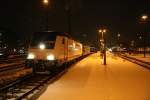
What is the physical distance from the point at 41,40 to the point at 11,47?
9180 centimetres

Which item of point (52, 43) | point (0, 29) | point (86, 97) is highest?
point (0, 29)

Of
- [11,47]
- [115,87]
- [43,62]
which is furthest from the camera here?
[11,47]

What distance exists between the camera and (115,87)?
1364 cm

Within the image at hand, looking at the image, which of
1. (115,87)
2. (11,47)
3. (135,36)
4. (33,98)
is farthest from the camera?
(135,36)

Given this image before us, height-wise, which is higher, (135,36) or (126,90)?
(135,36)

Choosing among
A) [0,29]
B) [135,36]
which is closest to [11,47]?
[0,29]

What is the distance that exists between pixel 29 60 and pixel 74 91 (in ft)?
28.8

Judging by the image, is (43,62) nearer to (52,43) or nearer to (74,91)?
(52,43)

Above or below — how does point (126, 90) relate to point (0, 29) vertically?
below

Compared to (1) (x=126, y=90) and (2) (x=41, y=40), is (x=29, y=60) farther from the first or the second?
(1) (x=126, y=90)

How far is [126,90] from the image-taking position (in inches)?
504

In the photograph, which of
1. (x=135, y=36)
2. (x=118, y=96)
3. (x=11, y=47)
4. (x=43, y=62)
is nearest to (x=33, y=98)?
(x=118, y=96)

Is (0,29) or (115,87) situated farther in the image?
(0,29)

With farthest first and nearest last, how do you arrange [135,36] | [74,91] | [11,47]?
[135,36]
[11,47]
[74,91]
